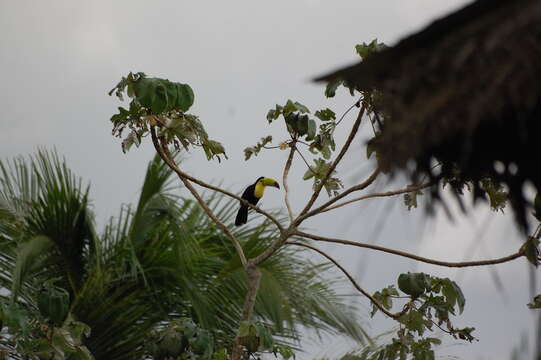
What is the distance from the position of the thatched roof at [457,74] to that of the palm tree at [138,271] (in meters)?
4.38

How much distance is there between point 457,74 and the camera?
176 cm

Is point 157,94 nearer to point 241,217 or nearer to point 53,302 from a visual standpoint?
point 53,302

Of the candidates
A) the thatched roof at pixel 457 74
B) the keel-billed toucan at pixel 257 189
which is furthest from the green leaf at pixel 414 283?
the keel-billed toucan at pixel 257 189

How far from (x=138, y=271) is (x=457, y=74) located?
16.9ft

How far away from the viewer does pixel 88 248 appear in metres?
6.71

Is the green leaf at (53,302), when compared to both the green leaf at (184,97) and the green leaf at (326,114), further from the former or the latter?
the green leaf at (326,114)

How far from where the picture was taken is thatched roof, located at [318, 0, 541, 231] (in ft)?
5.61

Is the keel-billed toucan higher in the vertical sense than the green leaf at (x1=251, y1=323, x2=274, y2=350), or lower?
higher

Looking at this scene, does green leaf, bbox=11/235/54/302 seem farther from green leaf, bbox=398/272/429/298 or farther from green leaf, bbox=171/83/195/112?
green leaf, bbox=398/272/429/298

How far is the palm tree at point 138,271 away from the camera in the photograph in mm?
6398

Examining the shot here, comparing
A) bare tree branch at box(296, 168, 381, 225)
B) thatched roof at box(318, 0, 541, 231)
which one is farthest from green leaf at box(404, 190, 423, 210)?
thatched roof at box(318, 0, 541, 231)

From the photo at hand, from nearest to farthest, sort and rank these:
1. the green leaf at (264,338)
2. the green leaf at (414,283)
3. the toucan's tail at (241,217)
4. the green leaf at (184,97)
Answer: the green leaf at (264,338) < the green leaf at (414,283) < the green leaf at (184,97) < the toucan's tail at (241,217)

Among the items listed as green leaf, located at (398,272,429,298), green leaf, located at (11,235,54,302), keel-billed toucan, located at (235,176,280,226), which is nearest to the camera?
green leaf, located at (398,272,429,298)

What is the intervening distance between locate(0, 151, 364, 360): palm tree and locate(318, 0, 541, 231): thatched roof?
4.38 m
